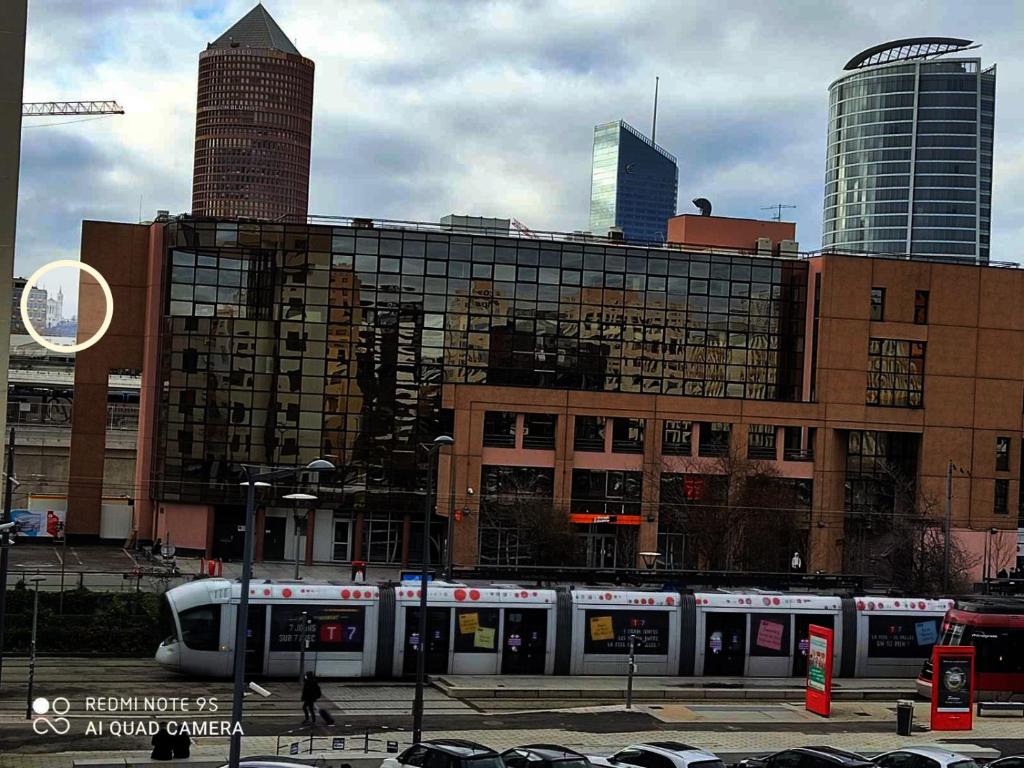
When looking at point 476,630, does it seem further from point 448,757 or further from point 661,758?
point 448,757

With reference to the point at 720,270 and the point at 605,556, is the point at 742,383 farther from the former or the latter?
the point at 605,556

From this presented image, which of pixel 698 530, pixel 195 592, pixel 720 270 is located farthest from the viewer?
pixel 720 270

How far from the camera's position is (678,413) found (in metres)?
74.4

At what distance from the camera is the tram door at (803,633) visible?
44.1 m

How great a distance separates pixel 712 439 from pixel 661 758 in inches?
2033

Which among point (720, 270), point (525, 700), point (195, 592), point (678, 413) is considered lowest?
point (525, 700)

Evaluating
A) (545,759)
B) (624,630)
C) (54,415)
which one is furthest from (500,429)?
(54,415)

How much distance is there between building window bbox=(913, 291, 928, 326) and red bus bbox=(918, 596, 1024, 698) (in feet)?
131

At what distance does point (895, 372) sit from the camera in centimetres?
7825

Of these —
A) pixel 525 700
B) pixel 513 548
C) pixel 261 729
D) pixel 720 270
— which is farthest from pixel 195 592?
pixel 720 270

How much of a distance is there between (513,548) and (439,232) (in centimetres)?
2011

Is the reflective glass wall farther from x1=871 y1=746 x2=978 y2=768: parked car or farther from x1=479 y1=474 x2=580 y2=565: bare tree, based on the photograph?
x1=871 y1=746 x2=978 y2=768: parked car

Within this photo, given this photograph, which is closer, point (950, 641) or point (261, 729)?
point (261, 729)

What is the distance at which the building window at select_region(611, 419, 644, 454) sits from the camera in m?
74.2
